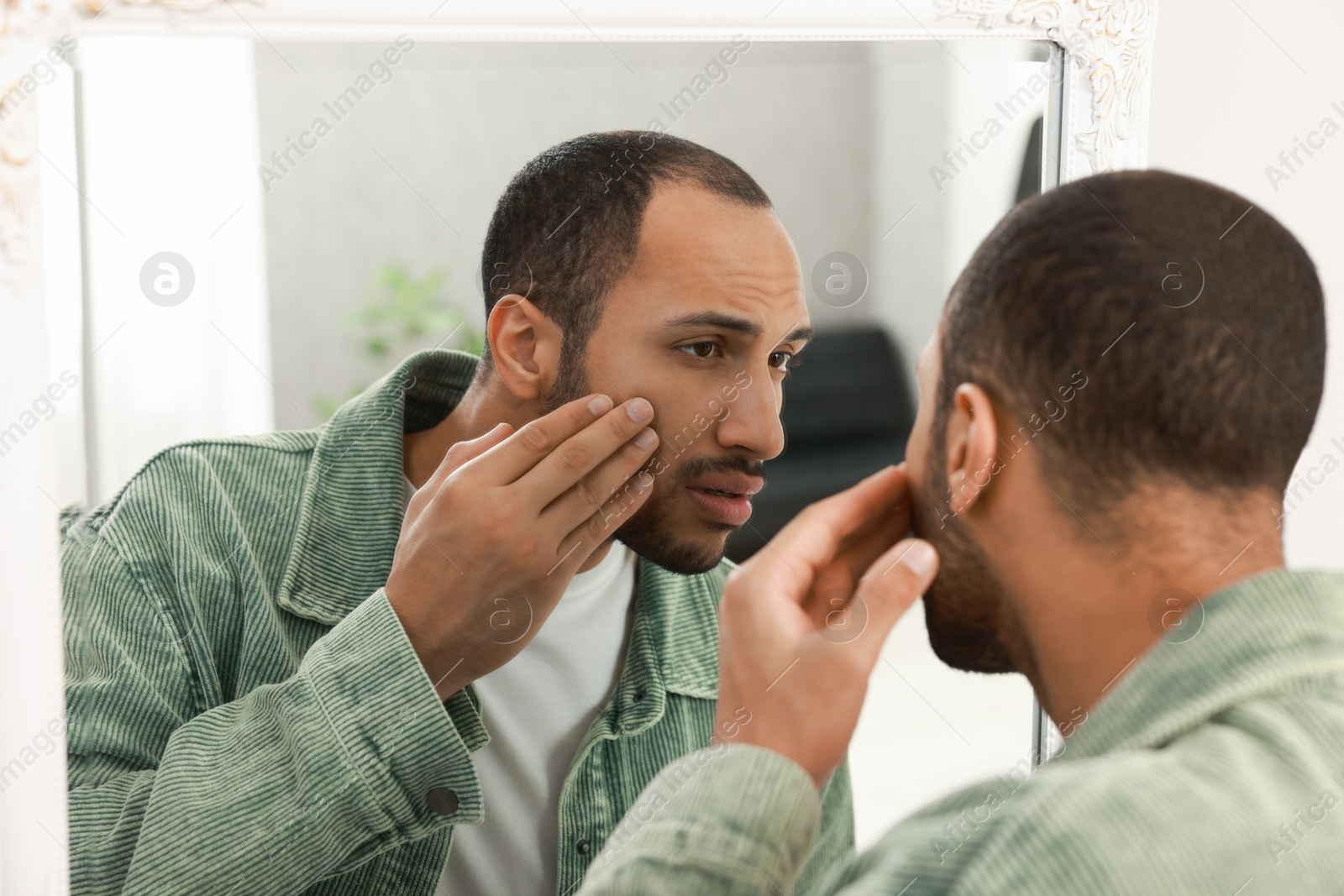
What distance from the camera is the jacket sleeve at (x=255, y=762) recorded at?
2.40 feet

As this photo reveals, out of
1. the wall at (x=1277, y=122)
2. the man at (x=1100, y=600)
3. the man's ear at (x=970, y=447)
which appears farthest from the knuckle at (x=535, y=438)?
the wall at (x=1277, y=122)

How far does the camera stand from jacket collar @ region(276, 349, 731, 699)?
87cm

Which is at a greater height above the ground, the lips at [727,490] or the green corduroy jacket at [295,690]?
the lips at [727,490]

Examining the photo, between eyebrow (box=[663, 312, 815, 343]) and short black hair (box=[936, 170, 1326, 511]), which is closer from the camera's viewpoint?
short black hair (box=[936, 170, 1326, 511])

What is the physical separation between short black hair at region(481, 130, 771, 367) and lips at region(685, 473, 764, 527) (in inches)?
6.1

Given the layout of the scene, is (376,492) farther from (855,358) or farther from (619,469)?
(855,358)

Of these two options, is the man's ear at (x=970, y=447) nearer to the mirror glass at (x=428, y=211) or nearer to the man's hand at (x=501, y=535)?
the mirror glass at (x=428, y=211)

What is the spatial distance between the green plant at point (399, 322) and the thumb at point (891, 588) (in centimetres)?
40

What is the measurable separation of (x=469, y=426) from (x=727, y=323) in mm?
266

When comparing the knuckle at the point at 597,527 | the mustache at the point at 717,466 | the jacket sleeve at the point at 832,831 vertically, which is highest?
the mustache at the point at 717,466

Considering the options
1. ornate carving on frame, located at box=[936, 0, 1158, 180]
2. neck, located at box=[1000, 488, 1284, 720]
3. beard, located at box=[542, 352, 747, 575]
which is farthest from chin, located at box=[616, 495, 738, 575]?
ornate carving on frame, located at box=[936, 0, 1158, 180]

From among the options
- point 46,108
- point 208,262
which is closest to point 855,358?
point 208,262

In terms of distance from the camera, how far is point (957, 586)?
708 millimetres

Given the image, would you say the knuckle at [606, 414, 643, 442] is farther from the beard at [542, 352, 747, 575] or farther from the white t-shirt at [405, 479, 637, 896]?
the white t-shirt at [405, 479, 637, 896]
